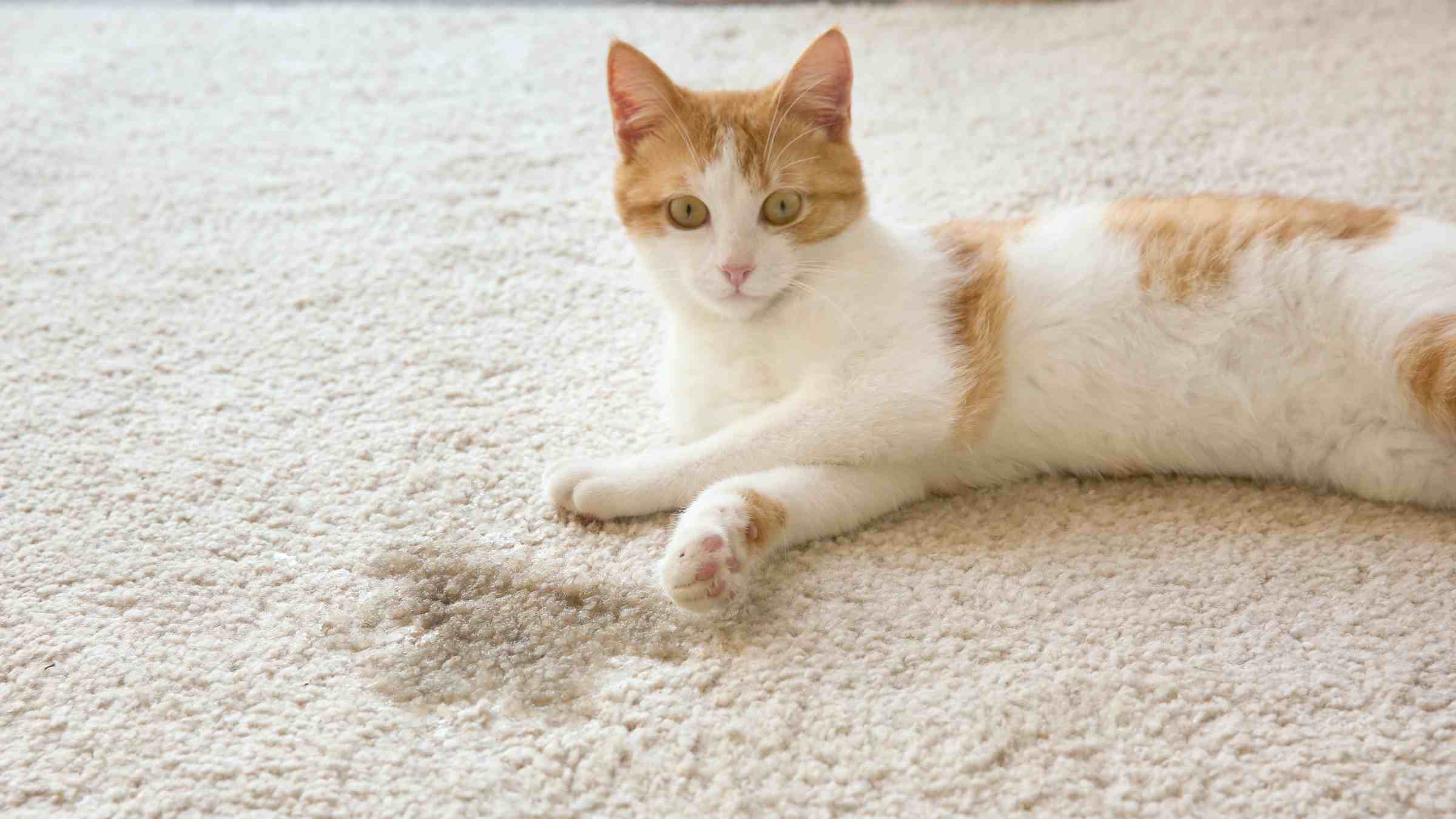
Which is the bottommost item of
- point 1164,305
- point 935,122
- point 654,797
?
point 654,797

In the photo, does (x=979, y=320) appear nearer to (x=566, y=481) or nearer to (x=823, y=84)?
(x=823, y=84)

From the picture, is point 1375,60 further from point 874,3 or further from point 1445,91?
point 874,3

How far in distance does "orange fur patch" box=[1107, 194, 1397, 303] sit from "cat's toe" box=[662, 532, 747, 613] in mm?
668

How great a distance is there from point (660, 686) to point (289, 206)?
1.51m

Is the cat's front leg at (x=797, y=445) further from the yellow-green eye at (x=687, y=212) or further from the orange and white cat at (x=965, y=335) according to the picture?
the yellow-green eye at (x=687, y=212)

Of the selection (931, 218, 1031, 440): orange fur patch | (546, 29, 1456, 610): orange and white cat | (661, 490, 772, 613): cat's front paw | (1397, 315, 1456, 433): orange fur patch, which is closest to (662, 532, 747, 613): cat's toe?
(661, 490, 772, 613): cat's front paw

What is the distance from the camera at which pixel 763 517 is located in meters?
1.32

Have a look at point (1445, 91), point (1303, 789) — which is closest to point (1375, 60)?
point (1445, 91)

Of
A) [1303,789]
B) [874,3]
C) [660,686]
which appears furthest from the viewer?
[874,3]

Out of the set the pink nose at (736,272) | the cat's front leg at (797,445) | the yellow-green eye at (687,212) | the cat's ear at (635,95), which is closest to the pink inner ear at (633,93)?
the cat's ear at (635,95)

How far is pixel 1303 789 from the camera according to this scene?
40.4 inches

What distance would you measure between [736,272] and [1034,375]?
0.41 meters

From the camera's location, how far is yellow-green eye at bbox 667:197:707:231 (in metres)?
1.41

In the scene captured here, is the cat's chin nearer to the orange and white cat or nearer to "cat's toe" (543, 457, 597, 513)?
the orange and white cat
